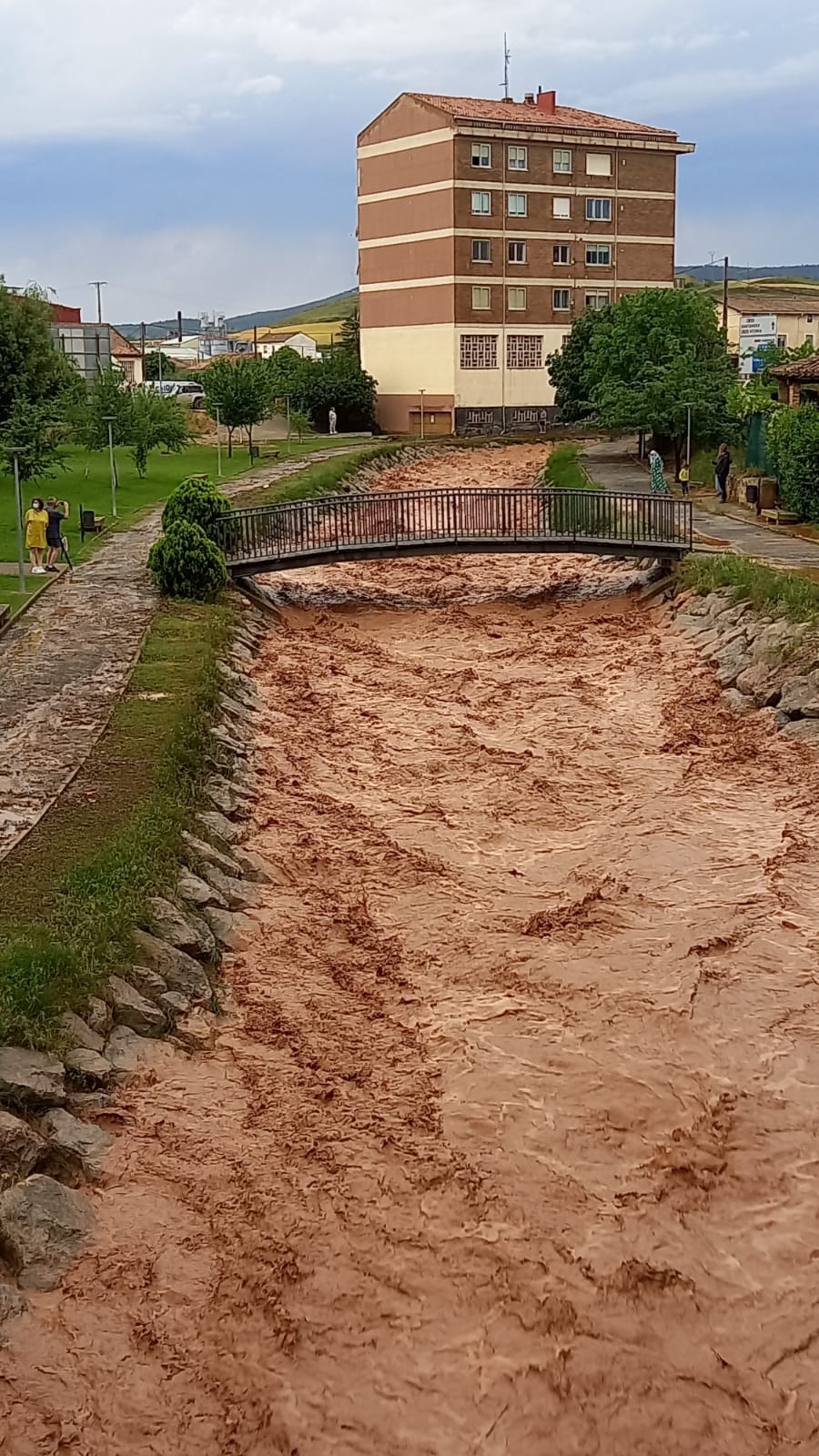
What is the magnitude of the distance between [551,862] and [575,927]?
1.74 metres

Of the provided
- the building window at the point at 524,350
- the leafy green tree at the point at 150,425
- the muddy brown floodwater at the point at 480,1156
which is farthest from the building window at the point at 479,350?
the muddy brown floodwater at the point at 480,1156

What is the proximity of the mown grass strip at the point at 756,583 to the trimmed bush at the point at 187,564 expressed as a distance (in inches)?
336

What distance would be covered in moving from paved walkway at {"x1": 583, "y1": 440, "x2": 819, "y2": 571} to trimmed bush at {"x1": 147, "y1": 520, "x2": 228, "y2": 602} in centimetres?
983

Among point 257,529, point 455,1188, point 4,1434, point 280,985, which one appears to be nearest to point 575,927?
point 280,985

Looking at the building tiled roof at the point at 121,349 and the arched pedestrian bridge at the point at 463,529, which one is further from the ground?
the building tiled roof at the point at 121,349

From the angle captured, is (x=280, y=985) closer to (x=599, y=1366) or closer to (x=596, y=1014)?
(x=596, y=1014)

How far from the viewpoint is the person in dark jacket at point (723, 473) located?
114 ft

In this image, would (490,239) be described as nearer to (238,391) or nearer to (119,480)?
(238,391)

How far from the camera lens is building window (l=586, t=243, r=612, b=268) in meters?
64.4

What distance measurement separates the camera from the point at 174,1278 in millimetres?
8438

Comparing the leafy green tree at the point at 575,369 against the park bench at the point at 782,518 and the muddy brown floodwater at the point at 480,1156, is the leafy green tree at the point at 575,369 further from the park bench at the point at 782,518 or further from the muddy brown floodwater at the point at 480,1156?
the muddy brown floodwater at the point at 480,1156

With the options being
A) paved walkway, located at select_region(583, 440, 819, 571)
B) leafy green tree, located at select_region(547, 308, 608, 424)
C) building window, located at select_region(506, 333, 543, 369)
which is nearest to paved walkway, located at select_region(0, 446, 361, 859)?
paved walkway, located at select_region(583, 440, 819, 571)

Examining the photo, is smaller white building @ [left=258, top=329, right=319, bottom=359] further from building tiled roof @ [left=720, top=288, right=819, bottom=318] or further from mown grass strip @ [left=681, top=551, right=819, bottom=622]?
mown grass strip @ [left=681, top=551, right=819, bottom=622]

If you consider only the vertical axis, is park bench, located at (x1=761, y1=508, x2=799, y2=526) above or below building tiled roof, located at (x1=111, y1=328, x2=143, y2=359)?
below
